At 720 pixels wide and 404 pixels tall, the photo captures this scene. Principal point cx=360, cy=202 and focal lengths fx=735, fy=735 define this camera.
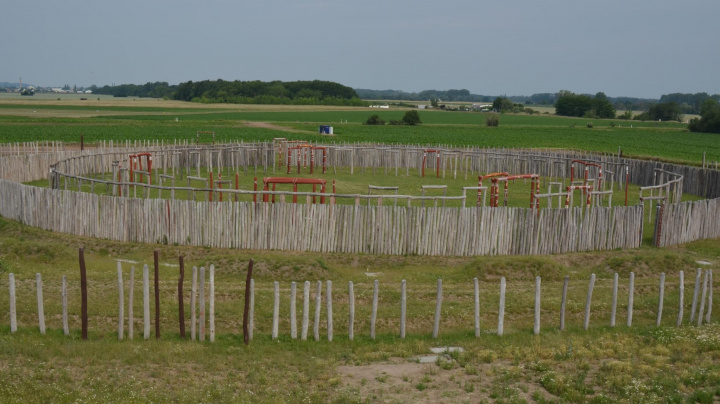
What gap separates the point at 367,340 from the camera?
12.2 metres

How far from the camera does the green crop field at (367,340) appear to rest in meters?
9.99

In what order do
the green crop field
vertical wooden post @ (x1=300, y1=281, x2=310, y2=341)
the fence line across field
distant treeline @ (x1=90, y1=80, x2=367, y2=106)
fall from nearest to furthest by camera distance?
the green crop field, the fence line across field, vertical wooden post @ (x1=300, y1=281, x2=310, y2=341), distant treeline @ (x1=90, y1=80, x2=367, y2=106)

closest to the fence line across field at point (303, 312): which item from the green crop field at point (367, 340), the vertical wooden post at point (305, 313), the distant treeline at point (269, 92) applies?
the vertical wooden post at point (305, 313)

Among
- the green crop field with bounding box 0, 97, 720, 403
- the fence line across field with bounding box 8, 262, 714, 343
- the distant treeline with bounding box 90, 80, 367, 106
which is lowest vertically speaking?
the green crop field with bounding box 0, 97, 720, 403

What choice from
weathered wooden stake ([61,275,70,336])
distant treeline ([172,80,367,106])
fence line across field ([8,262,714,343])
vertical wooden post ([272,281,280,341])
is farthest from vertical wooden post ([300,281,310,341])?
distant treeline ([172,80,367,106])

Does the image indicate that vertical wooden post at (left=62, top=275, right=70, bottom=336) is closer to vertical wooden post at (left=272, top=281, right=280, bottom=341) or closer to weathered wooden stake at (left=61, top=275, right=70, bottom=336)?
weathered wooden stake at (left=61, top=275, right=70, bottom=336)

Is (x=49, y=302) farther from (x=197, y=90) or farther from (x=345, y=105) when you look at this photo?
(x=197, y=90)

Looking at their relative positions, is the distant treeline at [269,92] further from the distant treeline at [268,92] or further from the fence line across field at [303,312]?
the fence line across field at [303,312]

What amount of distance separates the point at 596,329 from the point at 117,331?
8.24 metres

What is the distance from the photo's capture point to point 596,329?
42.6ft

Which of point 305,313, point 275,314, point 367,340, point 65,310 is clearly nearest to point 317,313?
point 305,313

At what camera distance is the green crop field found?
32.8 feet

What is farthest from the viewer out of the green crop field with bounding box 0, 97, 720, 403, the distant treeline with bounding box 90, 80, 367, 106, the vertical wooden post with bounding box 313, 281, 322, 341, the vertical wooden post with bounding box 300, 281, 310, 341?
the distant treeline with bounding box 90, 80, 367, 106


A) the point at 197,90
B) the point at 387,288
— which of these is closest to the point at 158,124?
the point at 387,288
